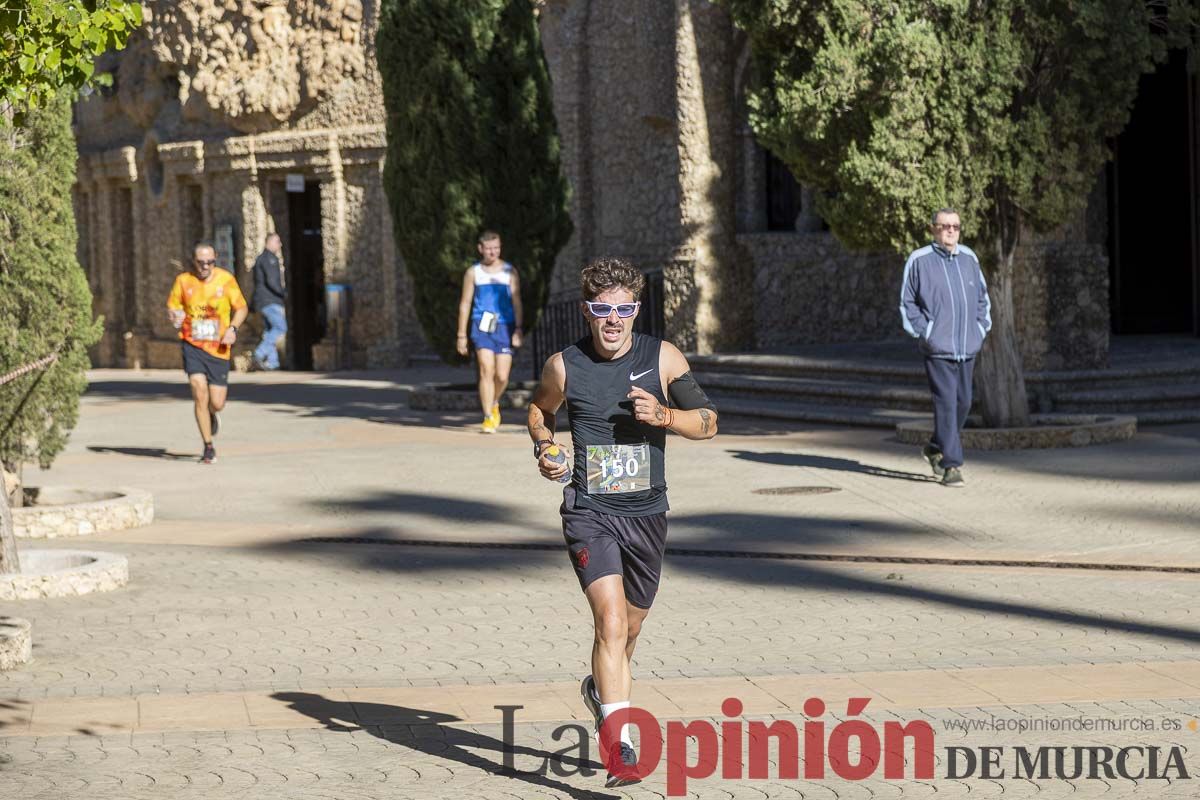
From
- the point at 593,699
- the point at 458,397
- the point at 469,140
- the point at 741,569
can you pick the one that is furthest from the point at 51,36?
the point at 458,397

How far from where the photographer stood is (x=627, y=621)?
6.16m

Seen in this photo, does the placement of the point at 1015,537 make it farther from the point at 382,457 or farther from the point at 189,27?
the point at 189,27

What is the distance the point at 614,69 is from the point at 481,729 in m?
18.3

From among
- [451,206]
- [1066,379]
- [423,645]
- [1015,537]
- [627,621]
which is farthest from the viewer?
[451,206]

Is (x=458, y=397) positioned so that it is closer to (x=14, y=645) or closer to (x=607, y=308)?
(x=14, y=645)

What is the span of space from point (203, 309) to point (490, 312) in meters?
2.84

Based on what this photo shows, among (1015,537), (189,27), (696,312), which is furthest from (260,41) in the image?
(1015,537)

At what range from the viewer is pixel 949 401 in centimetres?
1297

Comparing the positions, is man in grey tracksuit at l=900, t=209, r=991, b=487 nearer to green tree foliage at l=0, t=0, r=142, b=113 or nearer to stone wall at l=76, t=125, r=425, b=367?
green tree foliage at l=0, t=0, r=142, b=113

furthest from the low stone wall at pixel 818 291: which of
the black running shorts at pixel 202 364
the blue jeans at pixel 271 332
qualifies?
the black running shorts at pixel 202 364

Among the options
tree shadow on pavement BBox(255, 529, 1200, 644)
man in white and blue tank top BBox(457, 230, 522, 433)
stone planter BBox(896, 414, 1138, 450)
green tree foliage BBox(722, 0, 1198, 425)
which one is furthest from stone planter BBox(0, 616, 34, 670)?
man in white and blue tank top BBox(457, 230, 522, 433)

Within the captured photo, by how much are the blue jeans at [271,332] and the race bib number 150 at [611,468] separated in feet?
69.9

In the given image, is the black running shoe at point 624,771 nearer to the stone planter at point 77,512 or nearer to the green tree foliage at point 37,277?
the stone planter at point 77,512

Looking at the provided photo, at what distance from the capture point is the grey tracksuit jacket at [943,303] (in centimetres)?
1306
